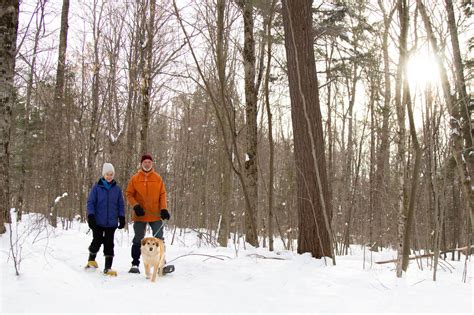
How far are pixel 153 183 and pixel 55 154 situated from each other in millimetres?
9746

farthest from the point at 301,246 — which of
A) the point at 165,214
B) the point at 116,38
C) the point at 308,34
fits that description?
the point at 116,38

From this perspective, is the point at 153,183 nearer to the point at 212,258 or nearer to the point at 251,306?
the point at 212,258

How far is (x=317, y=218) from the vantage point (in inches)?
256

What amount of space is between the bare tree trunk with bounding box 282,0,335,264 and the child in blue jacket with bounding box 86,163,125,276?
2.93 meters

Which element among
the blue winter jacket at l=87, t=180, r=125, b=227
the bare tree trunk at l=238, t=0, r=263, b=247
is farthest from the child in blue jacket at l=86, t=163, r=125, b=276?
the bare tree trunk at l=238, t=0, r=263, b=247

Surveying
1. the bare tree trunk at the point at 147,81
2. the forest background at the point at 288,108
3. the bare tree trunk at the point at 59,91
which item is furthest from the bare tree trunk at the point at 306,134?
the bare tree trunk at the point at 59,91

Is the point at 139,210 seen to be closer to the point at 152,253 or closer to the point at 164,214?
the point at 164,214

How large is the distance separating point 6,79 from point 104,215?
2764mm

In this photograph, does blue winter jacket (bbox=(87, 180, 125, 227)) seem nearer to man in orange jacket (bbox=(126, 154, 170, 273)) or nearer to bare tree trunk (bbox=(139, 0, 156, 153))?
man in orange jacket (bbox=(126, 154, 170, 273))

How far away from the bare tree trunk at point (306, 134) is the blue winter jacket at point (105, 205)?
2949 millimetres

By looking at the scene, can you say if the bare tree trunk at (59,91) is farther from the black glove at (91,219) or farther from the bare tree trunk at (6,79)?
the black glove at (91,219)

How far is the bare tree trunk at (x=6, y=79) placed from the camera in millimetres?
6277

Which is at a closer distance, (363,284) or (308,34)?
(363,284)

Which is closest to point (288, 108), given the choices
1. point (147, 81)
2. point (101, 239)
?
point (147, 81)
